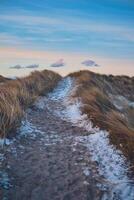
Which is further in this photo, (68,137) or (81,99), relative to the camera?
(81,99)

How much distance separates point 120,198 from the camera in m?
6.22

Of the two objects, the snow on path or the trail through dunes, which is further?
the snow on path

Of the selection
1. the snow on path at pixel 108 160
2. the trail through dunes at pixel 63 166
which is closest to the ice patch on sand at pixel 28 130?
the trail through dunes at pixel 63 166

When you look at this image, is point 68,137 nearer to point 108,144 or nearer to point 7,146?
point 108,144

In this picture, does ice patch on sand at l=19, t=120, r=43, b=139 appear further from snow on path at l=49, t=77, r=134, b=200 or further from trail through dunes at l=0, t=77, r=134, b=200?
snow on path at l=49, t=77, r=134, b=200

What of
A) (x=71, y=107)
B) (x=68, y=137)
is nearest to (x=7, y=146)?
(x=68, y=137)

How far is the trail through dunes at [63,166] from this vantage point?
20.7 ft

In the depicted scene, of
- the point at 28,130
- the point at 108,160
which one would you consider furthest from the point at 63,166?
the point at 28,130

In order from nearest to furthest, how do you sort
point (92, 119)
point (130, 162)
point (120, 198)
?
point (120, 198) → point (130, 162) → point (92, 119)

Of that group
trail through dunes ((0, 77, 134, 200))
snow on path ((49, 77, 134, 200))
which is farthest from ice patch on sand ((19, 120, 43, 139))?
snow on path ((49, 77, 134, 200))

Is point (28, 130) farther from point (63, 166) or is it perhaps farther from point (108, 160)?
point (108, 160)

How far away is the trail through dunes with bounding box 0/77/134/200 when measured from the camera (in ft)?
20.7

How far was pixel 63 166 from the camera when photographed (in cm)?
754

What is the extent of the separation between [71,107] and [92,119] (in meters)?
3.73
